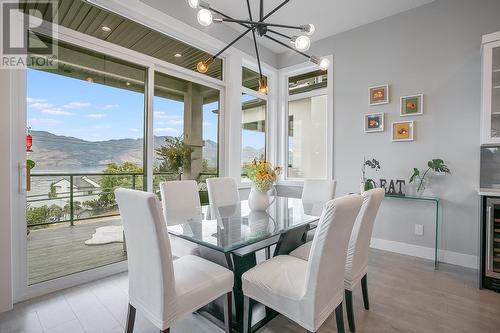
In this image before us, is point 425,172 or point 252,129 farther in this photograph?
point 252,129

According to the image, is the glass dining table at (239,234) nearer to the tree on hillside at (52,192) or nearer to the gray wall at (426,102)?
the tree on hillside at (52,192)

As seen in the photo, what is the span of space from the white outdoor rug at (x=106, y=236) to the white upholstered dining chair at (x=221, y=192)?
1.10 metres

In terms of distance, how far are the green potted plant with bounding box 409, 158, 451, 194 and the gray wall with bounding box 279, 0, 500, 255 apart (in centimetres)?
10

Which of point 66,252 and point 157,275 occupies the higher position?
point 157,275

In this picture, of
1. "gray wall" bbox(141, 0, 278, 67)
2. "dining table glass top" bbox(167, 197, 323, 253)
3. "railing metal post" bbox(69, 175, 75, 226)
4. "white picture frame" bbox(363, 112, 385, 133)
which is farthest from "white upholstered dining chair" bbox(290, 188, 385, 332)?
"gray wall" bbox(141, 0, 278, 67)

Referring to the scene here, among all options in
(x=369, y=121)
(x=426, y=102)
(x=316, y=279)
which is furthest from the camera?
(x=369, y=121)

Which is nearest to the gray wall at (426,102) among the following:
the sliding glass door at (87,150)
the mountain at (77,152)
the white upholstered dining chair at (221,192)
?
the white upholstered dining chair at (221,192)

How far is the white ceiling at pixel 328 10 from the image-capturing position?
3145 millimetres

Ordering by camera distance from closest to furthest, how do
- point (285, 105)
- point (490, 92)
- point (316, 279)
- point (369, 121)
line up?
point (316, 279) → point (490, 92) → point (369, 121) → point (285, 105)

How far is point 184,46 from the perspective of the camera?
3.22 metres

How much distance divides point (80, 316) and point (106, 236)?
97 centimetres

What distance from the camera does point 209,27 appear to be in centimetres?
340

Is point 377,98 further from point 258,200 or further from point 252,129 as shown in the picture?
point 258,200

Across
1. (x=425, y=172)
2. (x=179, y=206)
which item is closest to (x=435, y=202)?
(x=425, y=172)
